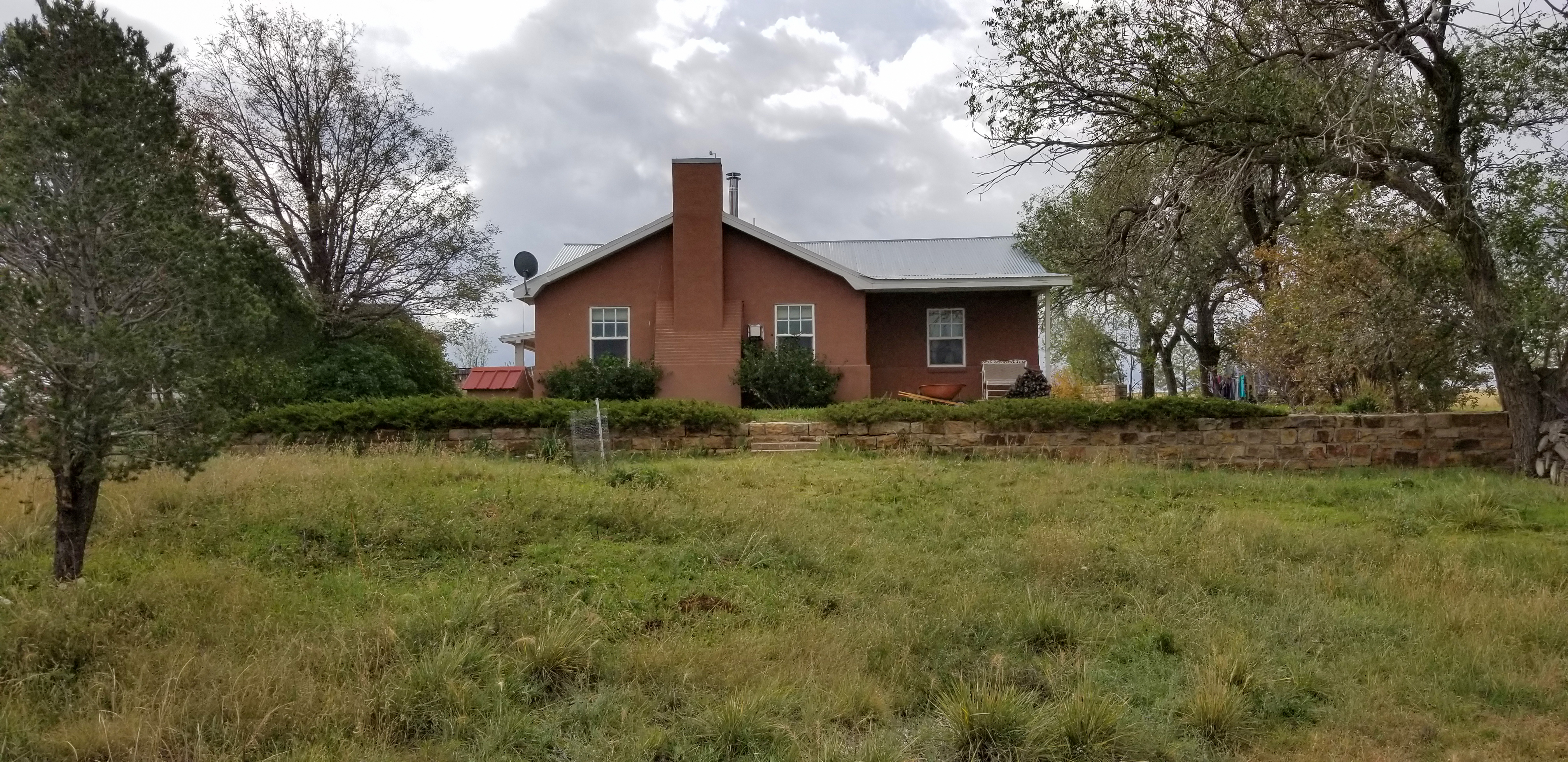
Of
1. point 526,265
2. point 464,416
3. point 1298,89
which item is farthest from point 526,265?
point 1298,89

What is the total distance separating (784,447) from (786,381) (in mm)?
4552

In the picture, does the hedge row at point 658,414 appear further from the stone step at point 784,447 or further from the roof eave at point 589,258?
the roof eave at point 589,258

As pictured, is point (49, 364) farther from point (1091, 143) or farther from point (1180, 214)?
point (1180, 214)

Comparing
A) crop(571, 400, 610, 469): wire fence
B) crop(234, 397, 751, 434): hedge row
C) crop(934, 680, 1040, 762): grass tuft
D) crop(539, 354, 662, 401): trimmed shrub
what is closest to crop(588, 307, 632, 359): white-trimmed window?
crop(539, 354, 662, 401): trimmed shrub

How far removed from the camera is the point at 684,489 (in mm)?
8953

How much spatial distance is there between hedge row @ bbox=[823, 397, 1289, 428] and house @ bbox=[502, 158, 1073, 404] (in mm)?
5126

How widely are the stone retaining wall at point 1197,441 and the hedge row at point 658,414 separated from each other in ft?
0.36

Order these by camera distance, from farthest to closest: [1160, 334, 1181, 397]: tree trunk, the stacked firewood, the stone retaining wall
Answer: [1160, 334, 1181, 397]: tree trunk, the stone retaining wall, the stacked firewood

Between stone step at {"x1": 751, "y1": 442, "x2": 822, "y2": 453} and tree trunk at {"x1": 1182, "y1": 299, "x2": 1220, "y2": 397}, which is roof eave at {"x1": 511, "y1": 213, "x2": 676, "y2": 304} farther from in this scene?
tree trunk at {"x1": 1182, "y1": 299, "x2": 1220, "y2": 397}

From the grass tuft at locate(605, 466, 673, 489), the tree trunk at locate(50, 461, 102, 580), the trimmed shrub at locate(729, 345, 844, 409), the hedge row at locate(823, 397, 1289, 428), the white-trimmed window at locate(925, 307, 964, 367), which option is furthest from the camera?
the white-trimmed window at locate(925, 307, 964, 367)

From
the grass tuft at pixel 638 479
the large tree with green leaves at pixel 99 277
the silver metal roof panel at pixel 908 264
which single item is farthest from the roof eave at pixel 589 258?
the large tree with green leaves at pixel 99 277

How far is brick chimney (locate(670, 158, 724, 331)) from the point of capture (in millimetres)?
18156

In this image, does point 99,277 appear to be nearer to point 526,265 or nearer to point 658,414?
point 658,414

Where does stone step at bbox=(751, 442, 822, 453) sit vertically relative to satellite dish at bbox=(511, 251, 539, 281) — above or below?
below
